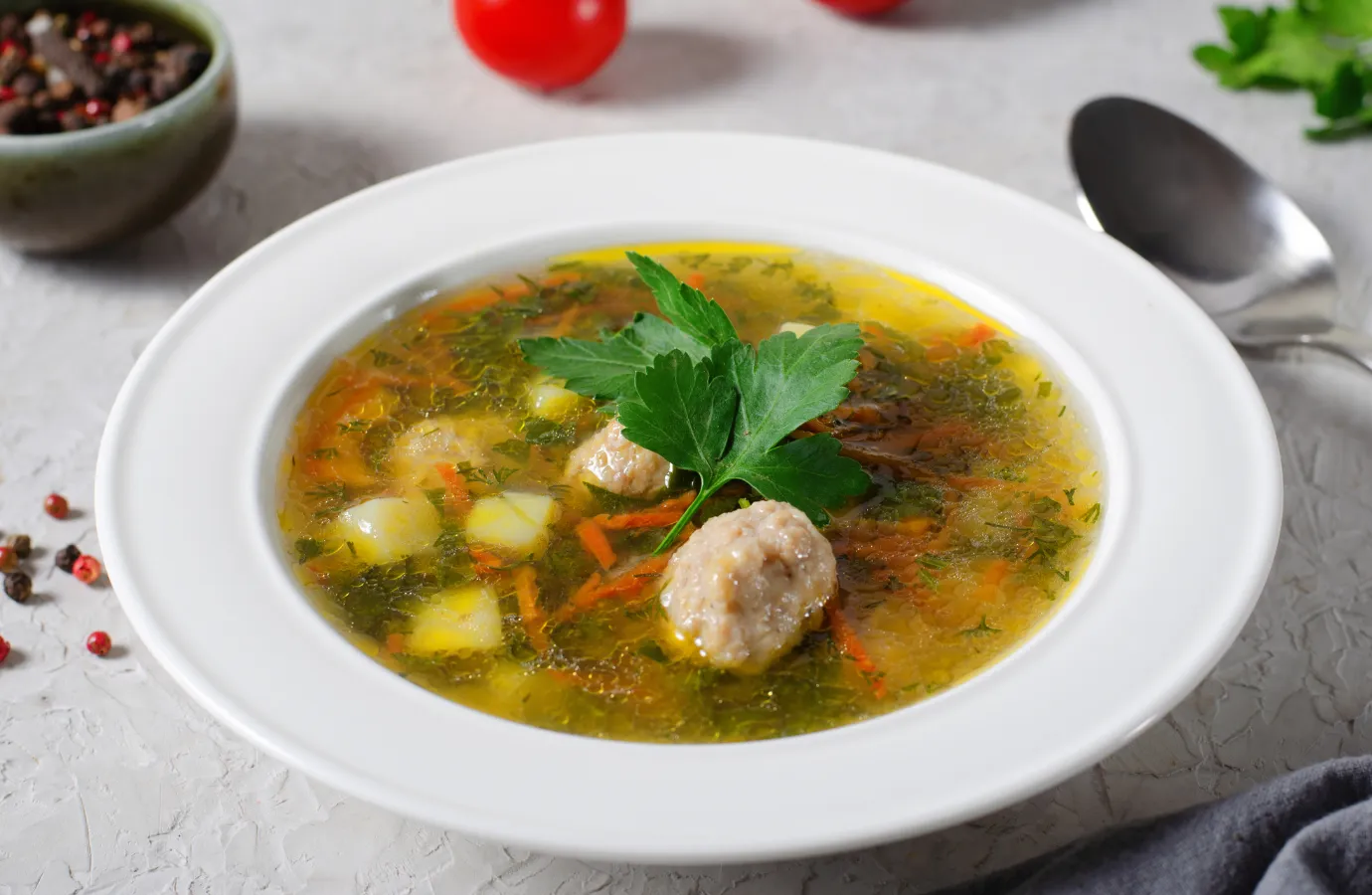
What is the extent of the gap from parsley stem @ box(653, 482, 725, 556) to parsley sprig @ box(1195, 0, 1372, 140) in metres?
2.83

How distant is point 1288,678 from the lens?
2875 mm

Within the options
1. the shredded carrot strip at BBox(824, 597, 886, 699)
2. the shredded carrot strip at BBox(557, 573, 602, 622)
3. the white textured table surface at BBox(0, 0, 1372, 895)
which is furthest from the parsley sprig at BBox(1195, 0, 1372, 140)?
the shredded carrot strip at BBox(557, 573, 602, 622)

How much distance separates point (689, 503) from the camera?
9.55 feet

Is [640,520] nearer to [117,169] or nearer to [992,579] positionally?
[992,579]

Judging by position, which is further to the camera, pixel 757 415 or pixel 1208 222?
pixel 1208 222

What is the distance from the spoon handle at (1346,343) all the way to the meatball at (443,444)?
6.72 ft

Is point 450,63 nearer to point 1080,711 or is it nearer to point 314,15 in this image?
point 314,15

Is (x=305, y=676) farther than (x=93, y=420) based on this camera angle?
No

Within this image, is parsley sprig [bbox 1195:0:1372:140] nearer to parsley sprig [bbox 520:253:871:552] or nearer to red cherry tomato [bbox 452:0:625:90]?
red cherry tomato [bbox 452:0:625:90]

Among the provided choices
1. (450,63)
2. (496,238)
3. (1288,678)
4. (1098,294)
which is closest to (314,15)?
(450,63)

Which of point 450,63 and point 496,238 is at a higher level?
point 496,238

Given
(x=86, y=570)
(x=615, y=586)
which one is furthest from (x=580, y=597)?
(x=86, y=570)

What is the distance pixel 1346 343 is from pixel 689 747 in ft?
7.40

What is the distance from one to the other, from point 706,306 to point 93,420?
1655mm
